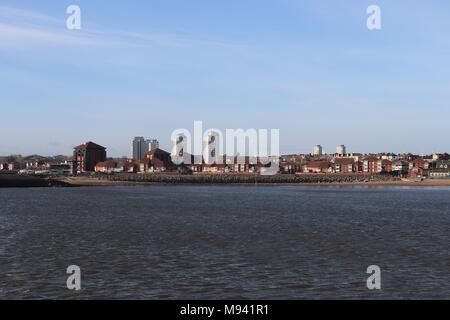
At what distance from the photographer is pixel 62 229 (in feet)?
149

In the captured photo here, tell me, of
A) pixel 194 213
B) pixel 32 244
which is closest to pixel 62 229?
pixel 32 244

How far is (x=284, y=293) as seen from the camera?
70.3 feet

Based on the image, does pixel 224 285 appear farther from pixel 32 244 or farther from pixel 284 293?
pixel 32 244

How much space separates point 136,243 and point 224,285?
14541 mm

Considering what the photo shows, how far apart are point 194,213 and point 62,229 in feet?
68.9

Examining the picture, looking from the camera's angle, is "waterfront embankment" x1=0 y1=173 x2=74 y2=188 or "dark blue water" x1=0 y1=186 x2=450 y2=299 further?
"waterfront embankment" x1=0 y1=173 x2=74 y2=188

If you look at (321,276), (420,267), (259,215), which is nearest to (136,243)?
(321,276)

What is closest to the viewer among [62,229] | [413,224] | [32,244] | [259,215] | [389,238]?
[32,244]

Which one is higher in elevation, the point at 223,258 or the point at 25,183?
the point at 25,183

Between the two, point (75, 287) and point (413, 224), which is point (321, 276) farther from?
point (413, 224)

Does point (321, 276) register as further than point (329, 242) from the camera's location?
No

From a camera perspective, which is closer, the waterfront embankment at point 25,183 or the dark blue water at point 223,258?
the dark blue water at point 223,258

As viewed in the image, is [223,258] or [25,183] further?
[25,183]

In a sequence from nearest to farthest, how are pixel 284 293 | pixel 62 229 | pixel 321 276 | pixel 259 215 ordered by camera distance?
pixel 284 293, pixel 321 276, pixel 62 229, pixel 259 215
